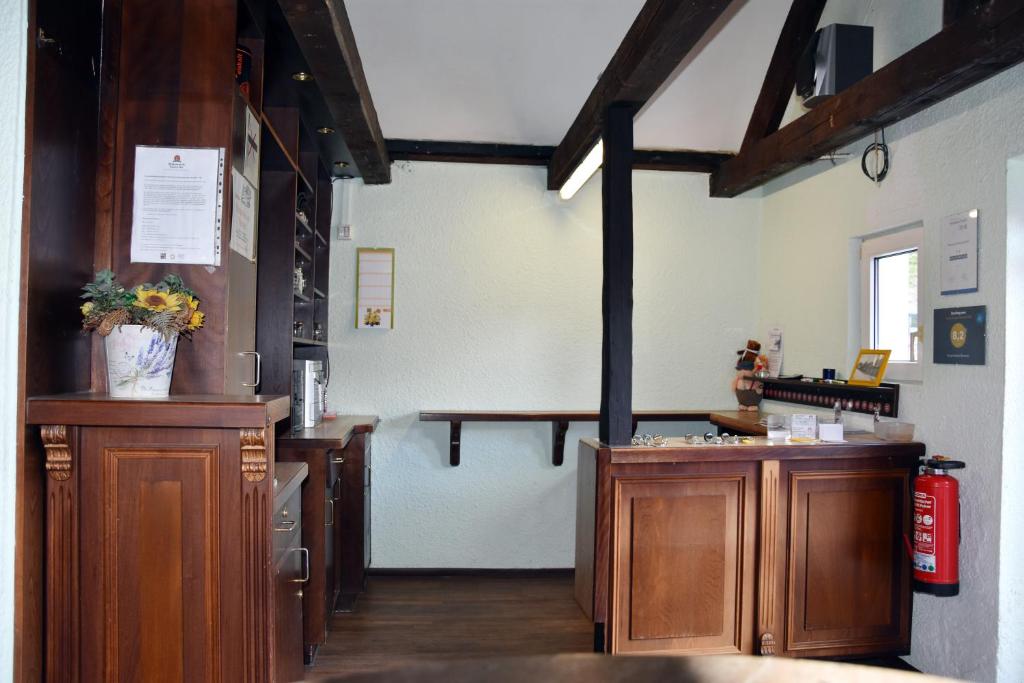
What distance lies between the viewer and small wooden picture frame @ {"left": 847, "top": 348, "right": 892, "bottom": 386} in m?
3.39

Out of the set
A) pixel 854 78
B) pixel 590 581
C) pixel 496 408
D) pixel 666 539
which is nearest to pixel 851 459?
pixel 666 539

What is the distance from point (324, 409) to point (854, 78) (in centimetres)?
327

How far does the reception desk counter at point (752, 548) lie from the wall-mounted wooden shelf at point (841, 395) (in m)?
0.29

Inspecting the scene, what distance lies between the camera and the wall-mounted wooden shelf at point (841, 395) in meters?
3.32

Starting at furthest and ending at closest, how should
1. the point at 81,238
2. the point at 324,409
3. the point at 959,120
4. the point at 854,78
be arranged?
the point at 324,409, the point at 854,78, the point at 959,120, the point at 81,238

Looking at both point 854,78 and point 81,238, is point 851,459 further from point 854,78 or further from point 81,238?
point 81,238

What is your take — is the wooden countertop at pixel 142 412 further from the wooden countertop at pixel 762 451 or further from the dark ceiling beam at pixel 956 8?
the dark ceiling beam at pixel 956 8

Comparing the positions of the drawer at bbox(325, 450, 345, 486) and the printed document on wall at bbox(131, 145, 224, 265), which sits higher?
the printed document on wall at bbox(131, 145, 224, 265)

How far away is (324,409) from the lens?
418 cm

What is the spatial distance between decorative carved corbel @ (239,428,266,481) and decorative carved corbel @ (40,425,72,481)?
42 cm

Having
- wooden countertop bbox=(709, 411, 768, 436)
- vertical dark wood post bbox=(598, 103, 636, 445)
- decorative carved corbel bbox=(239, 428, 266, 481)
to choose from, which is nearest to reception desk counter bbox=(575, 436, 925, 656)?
vertical dark wood post bbox=(598, 103, 636, 445)

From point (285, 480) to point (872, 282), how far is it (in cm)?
293

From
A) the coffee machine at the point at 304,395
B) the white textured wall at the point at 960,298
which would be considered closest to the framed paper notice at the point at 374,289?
the coffee machine at the point at 304,395

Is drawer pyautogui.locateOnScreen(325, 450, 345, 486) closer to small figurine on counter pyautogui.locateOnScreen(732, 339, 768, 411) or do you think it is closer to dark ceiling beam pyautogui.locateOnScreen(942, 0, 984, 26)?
small figurine on counter pyautogui.locateOnScreen(732, 339, 768, 411)
